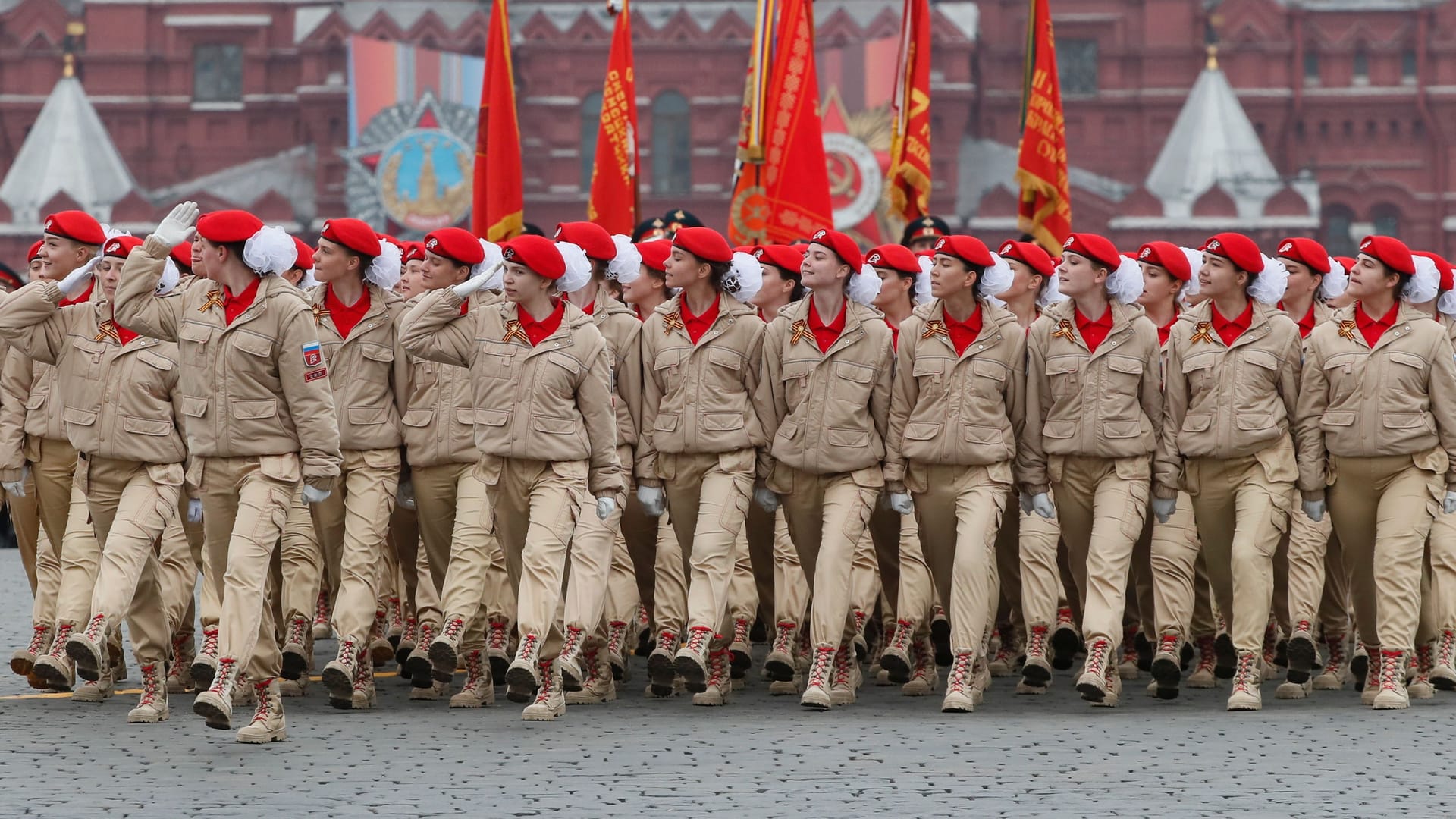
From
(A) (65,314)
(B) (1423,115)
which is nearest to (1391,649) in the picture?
(A) (65,314)

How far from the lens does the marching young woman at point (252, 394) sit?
6945mm

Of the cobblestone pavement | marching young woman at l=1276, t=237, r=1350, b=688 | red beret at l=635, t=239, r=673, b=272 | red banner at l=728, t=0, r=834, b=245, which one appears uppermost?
red banner at l=728, t=0, r=834, b=245

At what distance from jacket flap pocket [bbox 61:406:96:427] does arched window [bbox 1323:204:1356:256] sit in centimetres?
4119

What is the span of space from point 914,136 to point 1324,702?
252 inches

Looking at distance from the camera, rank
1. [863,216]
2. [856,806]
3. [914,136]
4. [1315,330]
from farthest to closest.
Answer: [863,216], [914,136], [1315,330], [856,806]

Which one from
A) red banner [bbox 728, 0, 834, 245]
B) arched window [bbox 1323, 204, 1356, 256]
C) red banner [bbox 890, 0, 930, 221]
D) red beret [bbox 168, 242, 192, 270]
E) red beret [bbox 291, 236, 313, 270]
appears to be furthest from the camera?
arched window [bbox 1323, 204, 1356, 256]

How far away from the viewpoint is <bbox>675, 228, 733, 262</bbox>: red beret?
8.18m

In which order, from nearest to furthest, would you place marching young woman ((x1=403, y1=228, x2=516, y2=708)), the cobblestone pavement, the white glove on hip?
the cobblestone pavement → marching young woman ((x1=403, y1=228, x2=516, y2=708)) → the white glove on hip

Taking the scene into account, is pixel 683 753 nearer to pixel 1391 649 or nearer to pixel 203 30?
pixel 1391 649

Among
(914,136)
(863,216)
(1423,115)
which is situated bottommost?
(914,136)

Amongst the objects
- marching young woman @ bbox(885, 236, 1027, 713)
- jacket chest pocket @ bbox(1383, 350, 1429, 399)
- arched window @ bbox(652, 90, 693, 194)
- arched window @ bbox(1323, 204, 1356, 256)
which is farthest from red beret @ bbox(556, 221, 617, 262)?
arched window @ bbox(1323, 204, 1356, 256)

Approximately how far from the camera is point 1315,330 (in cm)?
823

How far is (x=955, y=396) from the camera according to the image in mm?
8023

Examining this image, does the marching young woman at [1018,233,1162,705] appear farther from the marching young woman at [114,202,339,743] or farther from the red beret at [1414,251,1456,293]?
the marching young woman at [114,202,339,743]
